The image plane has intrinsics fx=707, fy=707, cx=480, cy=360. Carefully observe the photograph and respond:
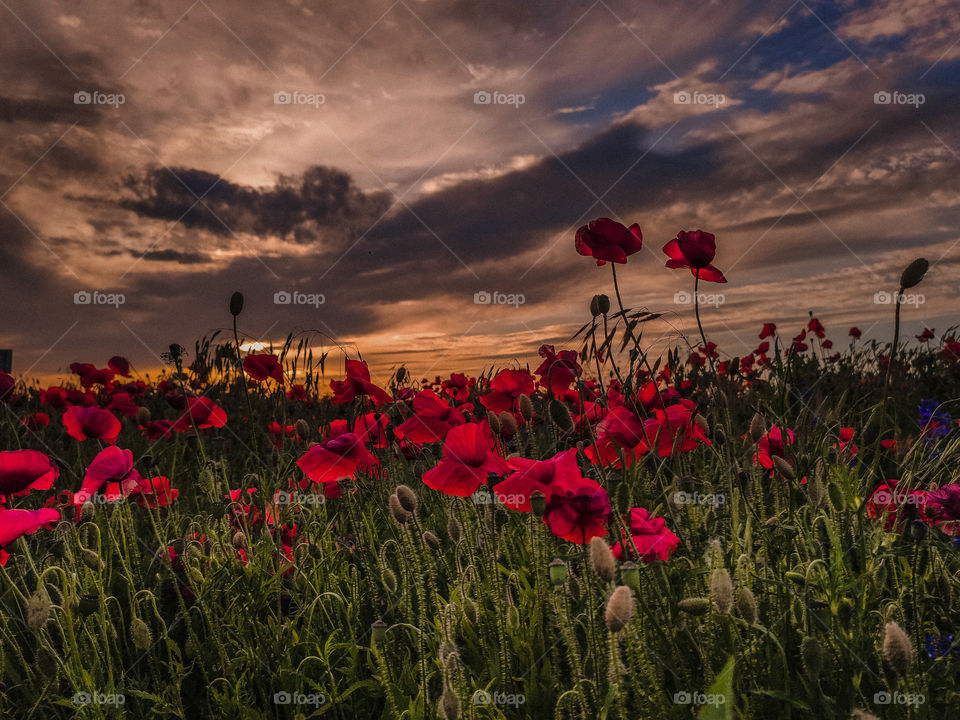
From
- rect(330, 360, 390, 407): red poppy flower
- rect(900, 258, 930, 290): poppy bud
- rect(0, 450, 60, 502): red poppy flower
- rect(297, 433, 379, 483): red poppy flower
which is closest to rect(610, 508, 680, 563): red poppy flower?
rect(297, 433, 379, 483): red poppy flower

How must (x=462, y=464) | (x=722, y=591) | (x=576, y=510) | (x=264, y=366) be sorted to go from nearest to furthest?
1. (x=722, y=591)
2. (x=576, y=510)
3. (x=462, y=464)
4. (x=264, y=366)

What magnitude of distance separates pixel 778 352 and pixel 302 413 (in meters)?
2.74

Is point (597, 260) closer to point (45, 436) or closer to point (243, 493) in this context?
point (243, 493)

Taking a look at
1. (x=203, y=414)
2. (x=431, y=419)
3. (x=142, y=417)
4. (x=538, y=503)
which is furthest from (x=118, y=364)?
(x=538, y=503)

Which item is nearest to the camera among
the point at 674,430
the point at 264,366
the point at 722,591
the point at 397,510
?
the point at 722,591

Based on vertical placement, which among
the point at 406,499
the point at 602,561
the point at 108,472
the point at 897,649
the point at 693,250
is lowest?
the point at 897,649

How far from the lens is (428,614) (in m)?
2.20

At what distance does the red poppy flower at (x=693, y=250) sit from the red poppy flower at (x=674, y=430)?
511 millimetres

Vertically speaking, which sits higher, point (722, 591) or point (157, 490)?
point (157, 490)

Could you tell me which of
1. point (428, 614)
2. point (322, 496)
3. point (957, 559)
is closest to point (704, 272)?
point (957, 559)

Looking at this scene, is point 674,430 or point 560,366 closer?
point 674,430

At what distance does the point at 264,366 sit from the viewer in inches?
121

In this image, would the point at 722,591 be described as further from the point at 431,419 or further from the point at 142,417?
the point at 142,417

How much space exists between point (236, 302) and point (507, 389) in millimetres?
1130
